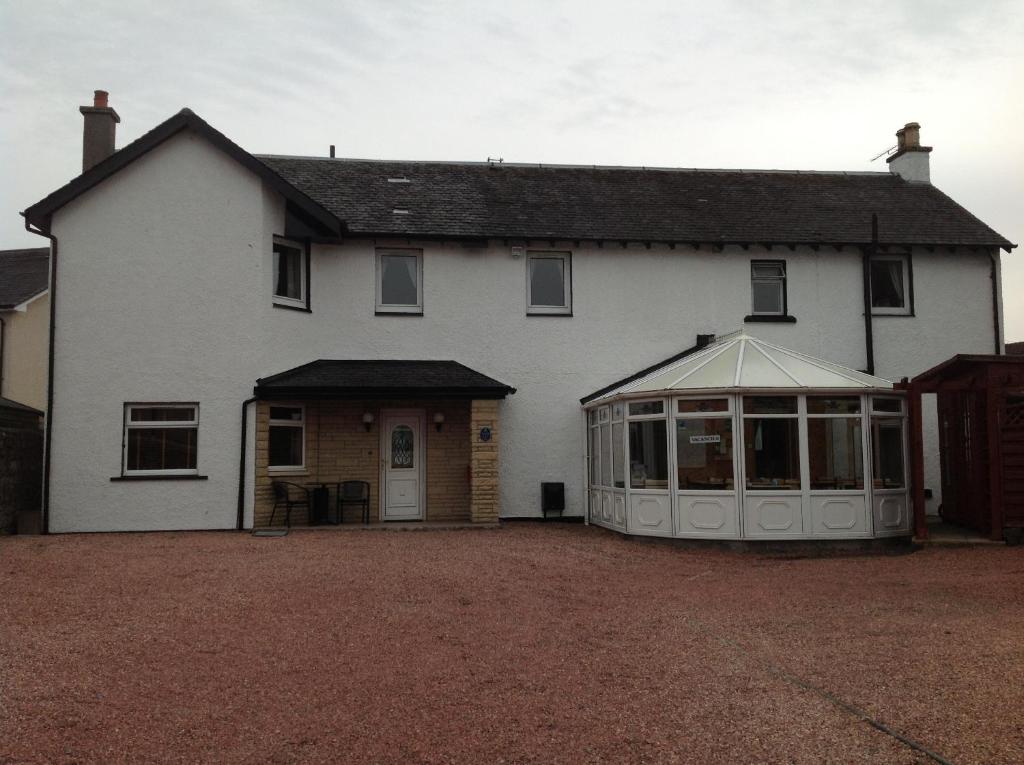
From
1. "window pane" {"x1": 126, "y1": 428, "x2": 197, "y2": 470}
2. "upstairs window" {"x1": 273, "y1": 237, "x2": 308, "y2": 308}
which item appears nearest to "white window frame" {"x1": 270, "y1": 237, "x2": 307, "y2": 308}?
"upstairs window" {"x1": 273, "y1": 237, "x2": 308, "y2": 308}

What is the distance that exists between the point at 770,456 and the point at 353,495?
24.3 ft

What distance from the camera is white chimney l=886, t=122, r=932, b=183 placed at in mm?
21344

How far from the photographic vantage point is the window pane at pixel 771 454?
13.5m

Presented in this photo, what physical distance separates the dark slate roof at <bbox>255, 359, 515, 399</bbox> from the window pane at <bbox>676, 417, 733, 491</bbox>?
3670 mm

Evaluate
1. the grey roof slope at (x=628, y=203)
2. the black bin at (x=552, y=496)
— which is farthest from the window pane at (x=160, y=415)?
the black bin at (x=552, y=496)

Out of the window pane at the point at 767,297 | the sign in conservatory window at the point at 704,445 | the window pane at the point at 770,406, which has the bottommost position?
the sign in conservatory window at the point at 704,445

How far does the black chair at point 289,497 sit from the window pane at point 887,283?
12225 millimetres

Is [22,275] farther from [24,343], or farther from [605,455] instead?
[605,455]

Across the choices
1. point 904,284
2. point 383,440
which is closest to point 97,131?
point 383,440

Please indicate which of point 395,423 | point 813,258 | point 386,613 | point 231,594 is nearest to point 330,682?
point 386,613

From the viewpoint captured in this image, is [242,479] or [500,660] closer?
[500,660]

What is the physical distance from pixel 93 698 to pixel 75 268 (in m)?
11.3

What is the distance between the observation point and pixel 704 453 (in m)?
13.7

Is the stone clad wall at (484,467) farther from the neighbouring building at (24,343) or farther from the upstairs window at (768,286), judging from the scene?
the neighbouring building at (24,343)
